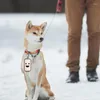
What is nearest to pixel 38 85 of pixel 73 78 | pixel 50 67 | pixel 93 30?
pixel 73 78

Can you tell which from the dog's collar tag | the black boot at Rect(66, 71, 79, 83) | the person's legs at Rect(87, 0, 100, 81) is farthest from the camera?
the black boot at Rect(66, 71, 79, 83)

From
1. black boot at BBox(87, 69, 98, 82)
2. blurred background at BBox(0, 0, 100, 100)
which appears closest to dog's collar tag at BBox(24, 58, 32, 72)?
blurred background at BBox(0, 0, 100, 100)

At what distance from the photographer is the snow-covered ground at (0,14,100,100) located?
14.1 feet

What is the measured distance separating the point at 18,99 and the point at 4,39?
492cm

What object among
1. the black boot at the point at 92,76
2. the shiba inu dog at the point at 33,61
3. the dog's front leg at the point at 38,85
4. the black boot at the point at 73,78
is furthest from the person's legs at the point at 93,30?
A: the dog's front leg at the point at 38,85

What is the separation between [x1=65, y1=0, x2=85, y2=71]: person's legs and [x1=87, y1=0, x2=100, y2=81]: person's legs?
9 centimetres

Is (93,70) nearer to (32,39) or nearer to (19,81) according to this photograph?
(19,81)

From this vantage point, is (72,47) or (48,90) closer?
(48,90)

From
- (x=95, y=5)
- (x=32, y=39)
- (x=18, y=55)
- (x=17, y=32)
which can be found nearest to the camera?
(x=32, y=39)

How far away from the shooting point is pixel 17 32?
9898 mm

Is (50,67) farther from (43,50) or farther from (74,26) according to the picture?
(43,50)

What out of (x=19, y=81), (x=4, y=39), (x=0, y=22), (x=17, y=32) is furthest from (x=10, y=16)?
(x=19, y=81)

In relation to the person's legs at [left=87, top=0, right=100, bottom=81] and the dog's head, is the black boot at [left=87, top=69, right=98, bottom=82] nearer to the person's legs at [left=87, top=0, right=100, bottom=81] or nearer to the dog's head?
the person's legs at [left=87, top=0, right=100, bottom=81]

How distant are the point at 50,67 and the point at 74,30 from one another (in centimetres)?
125
